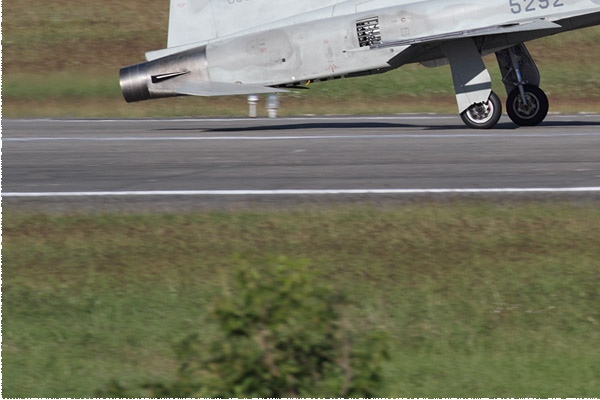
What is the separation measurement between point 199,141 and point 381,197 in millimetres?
7185

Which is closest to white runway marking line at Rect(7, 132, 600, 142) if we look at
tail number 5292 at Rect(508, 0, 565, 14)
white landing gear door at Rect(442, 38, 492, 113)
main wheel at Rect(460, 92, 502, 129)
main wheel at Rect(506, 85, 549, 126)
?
main wheel at Rect(460, 92, 502, 129)

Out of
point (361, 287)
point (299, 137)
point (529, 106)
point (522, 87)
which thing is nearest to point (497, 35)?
point (522, 87)

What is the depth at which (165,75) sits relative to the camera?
20.6m

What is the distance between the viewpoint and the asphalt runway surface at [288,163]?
1319 cm

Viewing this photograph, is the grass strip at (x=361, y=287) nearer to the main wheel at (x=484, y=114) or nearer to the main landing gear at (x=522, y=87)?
the main wheel at (x=484, y=114)

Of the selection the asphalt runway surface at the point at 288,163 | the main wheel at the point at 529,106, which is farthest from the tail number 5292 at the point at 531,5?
the asphalt runway surface at the point at 288,163

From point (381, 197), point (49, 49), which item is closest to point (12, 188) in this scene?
point (381, 197)

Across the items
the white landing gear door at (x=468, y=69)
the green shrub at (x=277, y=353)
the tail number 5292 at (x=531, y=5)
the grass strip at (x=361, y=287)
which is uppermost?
the tail number 5292 at (x=531, y=5)

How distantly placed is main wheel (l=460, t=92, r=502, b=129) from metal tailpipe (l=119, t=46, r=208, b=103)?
17.0 ft

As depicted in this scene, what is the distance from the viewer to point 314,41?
1998cm

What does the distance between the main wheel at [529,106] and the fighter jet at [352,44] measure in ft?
0.06

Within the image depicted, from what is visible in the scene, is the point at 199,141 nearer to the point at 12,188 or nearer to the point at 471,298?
the point at 12,188

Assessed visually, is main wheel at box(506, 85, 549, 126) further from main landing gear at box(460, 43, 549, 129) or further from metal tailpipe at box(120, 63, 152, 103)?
metal tailpipe at box(120, 63, 152, 103)

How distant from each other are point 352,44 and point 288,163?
15.1ft
